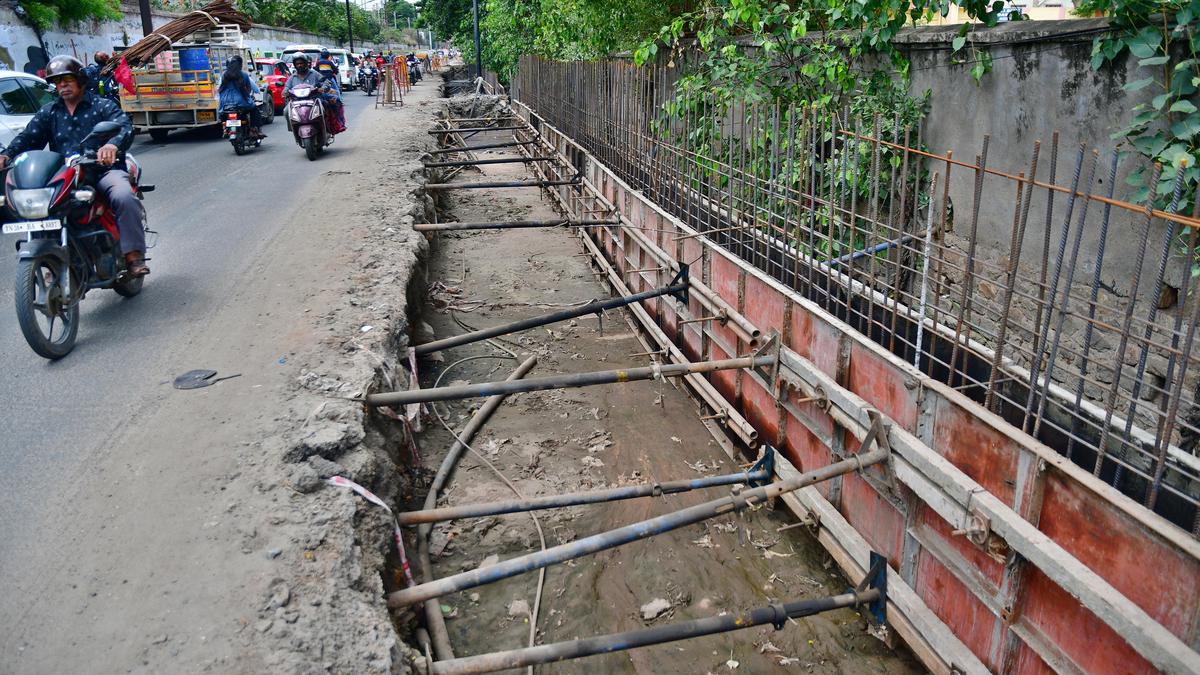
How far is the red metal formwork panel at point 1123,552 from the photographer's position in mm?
2811

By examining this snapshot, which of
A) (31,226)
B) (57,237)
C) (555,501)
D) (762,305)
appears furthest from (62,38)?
(555,501)

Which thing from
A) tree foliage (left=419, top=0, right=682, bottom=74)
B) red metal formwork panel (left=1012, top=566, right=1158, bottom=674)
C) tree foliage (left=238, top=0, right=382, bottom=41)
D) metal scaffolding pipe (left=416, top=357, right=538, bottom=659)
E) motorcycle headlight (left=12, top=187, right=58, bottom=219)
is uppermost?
tree foliage (left=238, top=0, right=382, bottom=41)

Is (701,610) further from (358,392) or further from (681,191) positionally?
(681,191)

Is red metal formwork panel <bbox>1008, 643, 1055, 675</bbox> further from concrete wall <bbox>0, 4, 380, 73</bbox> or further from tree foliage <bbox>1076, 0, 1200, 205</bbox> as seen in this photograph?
concrete wall <bbox>0, 4, 380, 73</bbox>

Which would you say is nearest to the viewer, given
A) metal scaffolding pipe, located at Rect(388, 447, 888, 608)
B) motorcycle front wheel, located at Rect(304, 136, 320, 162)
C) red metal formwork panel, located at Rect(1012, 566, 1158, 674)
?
red metal formwork panel, located at Rect(1012, 566, 1158, 674)

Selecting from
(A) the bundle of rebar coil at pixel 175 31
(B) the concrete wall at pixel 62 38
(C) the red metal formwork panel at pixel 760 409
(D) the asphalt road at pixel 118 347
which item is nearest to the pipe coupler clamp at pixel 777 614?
(C) the red metal formwork panel at pixel 760 409

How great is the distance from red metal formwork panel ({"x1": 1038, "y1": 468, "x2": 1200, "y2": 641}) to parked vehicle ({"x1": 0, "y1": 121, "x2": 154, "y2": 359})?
232 inches

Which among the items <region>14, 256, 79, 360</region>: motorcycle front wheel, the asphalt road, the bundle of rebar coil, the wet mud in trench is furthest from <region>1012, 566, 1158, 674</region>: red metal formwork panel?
the bundle of rebar coil

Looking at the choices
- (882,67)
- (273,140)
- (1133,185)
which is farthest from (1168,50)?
(273,140)

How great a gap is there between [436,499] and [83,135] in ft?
13.4

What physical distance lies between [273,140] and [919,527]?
1688 centimetres

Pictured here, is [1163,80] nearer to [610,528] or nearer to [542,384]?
[542,384]

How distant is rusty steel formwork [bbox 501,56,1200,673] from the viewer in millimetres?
3064

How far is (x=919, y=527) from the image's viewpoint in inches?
163
